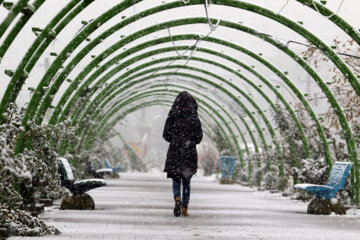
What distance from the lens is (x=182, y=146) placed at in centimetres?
1102

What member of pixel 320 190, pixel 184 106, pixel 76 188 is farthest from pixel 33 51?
pixel 320 190

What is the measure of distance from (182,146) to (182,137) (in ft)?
0.52

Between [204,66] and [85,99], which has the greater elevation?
[204,66]

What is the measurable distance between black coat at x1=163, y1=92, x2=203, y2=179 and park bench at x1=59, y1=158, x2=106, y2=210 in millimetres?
1442

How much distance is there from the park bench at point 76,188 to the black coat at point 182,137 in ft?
4.73

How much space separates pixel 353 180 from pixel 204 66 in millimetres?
8190

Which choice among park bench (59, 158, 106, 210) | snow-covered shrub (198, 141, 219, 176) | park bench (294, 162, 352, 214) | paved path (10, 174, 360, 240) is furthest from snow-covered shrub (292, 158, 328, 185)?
snow-covered shrub (198, 141, 219, 176)

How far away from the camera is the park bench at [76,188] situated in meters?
11.6

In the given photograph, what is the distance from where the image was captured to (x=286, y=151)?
1845 cm

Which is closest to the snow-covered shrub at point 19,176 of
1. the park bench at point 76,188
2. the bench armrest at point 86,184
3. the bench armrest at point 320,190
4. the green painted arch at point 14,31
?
the park bench at point 76,188

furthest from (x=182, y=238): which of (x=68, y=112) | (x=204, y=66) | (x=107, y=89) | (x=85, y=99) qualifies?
(x=204, y=66)

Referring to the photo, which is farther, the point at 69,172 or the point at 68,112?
the point at 68,112

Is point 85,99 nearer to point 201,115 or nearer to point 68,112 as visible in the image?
point 68,112

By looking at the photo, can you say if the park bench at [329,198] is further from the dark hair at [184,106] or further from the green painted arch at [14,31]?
the green painted arch at [14,31]
